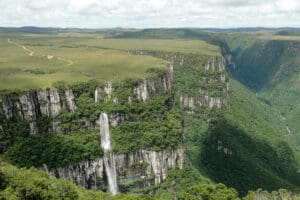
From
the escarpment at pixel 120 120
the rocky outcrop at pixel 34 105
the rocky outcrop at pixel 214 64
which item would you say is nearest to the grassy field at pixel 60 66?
the rocky outcrop at pixel 34 105

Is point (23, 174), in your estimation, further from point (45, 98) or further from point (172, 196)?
point (172, 196)

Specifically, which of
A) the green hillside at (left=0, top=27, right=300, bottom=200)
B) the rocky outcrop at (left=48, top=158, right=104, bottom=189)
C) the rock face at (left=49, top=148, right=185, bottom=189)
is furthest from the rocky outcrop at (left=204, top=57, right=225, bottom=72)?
the rocky outcrop at (left=48, top=158, right=104, bottom=189)

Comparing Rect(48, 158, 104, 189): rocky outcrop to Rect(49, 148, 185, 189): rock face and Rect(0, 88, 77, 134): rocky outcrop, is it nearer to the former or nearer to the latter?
Rect(49, 148, 185, 189): rock face

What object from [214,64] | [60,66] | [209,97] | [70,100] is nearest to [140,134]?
[70,100]

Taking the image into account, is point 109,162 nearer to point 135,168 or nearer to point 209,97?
point 135,168

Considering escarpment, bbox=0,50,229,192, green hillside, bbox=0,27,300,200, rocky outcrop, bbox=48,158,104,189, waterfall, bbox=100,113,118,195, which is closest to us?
green hillside, bbox=0,27,300,200

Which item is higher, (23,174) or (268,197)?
(23,174)

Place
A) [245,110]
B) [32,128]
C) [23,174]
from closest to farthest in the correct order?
[23,174] → [32,128] → [245,110]

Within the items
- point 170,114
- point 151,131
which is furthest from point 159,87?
point 151,131
